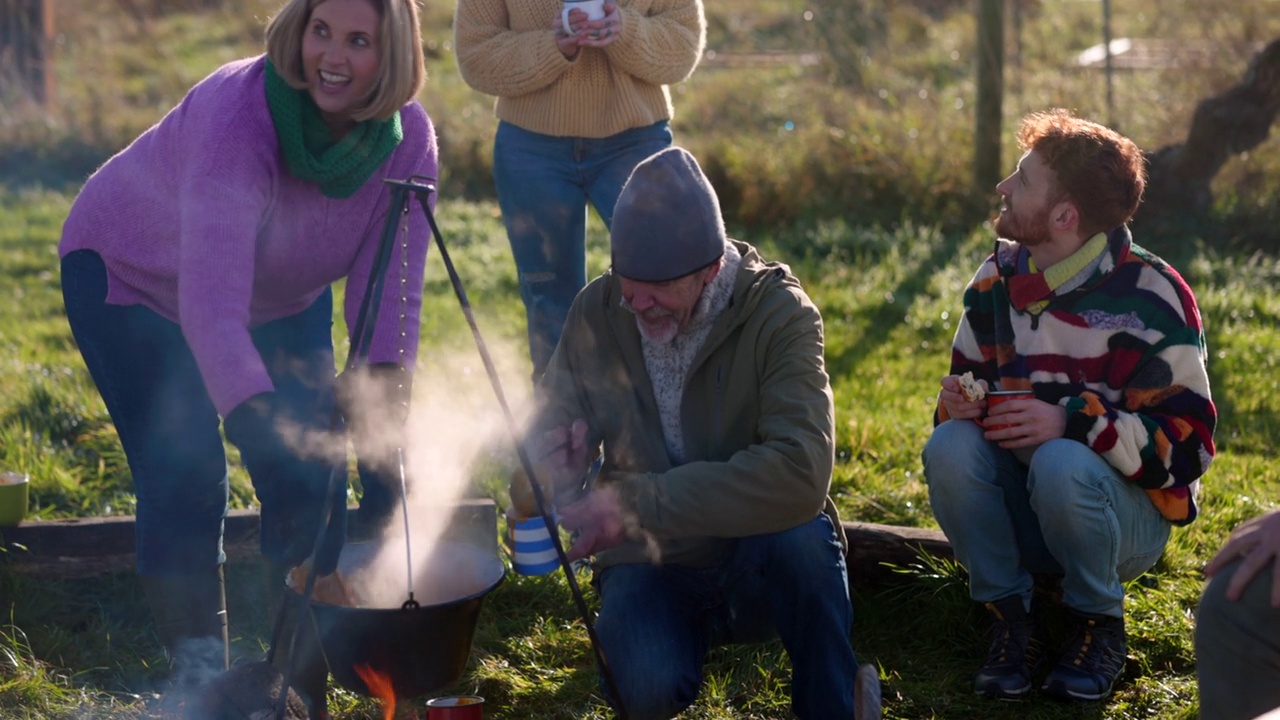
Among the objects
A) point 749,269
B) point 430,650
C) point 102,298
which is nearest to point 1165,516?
point 749,269

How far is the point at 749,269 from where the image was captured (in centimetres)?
293

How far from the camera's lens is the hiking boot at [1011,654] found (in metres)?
3.32

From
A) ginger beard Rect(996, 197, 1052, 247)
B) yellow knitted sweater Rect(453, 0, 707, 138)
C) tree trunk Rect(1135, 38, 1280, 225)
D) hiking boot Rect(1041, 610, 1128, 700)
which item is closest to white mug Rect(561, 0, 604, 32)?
yellow knitted sweater Rect(453, 0, 707, 138)

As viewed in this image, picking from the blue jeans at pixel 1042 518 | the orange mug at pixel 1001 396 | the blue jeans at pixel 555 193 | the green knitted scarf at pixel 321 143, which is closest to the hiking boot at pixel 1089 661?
the blue jeans at pixel 1042 518

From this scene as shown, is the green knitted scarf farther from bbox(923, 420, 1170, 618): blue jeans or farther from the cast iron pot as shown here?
bbox(923, 420, 1170, 618): blue jeans

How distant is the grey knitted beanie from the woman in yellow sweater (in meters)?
1.59

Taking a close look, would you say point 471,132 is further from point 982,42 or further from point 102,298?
point 102,298

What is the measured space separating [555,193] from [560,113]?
256mm

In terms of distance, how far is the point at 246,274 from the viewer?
2877 millimetres

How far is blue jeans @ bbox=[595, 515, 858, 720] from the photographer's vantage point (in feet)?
9.25

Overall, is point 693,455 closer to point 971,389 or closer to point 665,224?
point 665,224

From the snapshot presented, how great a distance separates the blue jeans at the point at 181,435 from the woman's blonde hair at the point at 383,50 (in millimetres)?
669

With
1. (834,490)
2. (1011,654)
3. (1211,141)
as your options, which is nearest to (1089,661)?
(1011,654)

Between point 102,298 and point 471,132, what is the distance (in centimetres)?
732
